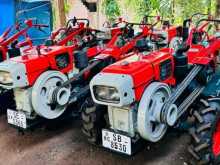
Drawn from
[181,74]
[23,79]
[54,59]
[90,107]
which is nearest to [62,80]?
[54,59]

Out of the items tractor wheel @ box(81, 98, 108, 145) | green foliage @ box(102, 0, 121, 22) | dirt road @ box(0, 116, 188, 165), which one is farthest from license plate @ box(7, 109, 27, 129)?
green foliage @ box(102, 0, 121, 22)

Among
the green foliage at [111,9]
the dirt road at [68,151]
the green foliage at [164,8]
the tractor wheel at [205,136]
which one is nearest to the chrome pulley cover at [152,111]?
the tractor wheel at [205,136]

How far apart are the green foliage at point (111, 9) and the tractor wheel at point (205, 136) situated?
7.30m

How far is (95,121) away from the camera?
11.5ft

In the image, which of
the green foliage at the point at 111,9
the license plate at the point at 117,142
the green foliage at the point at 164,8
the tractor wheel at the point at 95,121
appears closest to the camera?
the license plate at the point at 117,142

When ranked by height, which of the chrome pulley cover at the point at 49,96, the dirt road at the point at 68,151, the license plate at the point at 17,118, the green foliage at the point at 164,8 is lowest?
the dirt road at the point at 68,151

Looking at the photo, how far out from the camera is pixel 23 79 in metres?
3.85

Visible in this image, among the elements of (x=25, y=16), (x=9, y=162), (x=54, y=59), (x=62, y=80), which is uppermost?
(x=25, y=16)

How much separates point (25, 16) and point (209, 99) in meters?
6.27

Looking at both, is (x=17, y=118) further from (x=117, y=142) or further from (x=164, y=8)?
(x=164, y=8)

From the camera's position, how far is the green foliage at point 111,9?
33.4 ft

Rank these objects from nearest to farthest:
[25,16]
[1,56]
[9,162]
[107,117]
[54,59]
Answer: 1. [107,117]
2. [9,162]
3. [54,59]
4. [1,56]
5. [25,16]

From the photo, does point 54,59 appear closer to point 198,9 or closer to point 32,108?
point 32,108

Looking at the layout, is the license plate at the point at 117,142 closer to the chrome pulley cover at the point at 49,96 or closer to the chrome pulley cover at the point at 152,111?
Result: the chrome pulley cover at the point at 152,111
